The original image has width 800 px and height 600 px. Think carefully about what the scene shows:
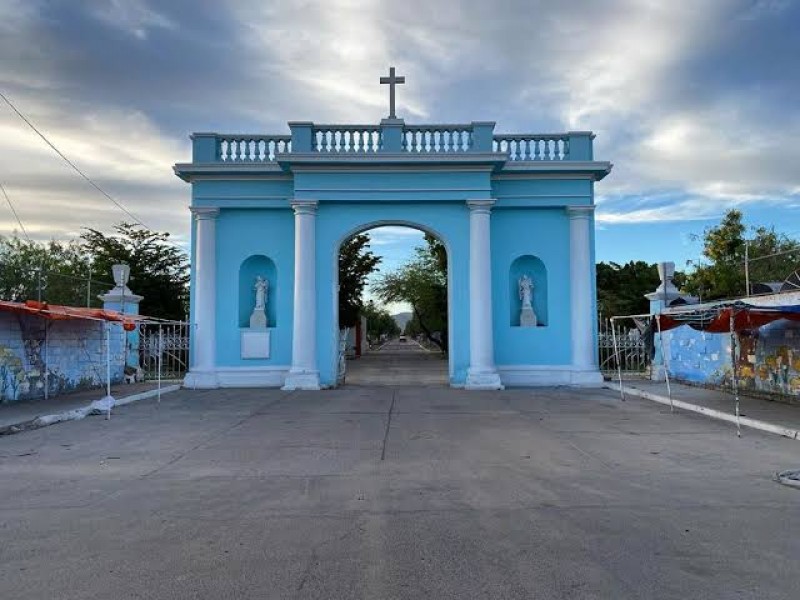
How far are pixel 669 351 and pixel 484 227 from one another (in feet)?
23.4

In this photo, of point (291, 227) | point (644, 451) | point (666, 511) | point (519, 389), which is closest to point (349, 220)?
point (291, 227)

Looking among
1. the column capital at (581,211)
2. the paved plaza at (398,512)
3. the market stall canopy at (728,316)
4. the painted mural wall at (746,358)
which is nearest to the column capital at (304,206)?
the column capital at (581,211)

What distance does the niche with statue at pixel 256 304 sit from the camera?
18.7 metres

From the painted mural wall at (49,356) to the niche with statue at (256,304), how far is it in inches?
149

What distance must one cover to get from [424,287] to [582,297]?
22.8 metres

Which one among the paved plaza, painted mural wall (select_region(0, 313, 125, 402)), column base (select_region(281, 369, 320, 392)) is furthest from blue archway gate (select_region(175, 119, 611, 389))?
the paved plaza

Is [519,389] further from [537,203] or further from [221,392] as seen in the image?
[221,392]

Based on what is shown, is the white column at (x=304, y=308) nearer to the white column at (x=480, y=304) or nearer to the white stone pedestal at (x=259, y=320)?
the white stone pedestal at (x=259, y=320)

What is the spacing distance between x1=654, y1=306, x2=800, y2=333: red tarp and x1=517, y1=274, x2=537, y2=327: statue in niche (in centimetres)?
493

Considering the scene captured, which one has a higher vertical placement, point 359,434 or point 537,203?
point 537,203

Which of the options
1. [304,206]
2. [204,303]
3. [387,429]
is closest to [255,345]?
[204,303]

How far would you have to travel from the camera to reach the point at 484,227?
18.1 meters

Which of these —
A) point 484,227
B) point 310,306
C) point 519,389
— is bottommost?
point 519,389

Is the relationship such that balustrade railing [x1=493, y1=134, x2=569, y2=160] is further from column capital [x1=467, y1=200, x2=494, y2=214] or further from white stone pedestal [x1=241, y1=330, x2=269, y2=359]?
white stone pedestal [x1=241, y1=330, x2=269, y2=359]
